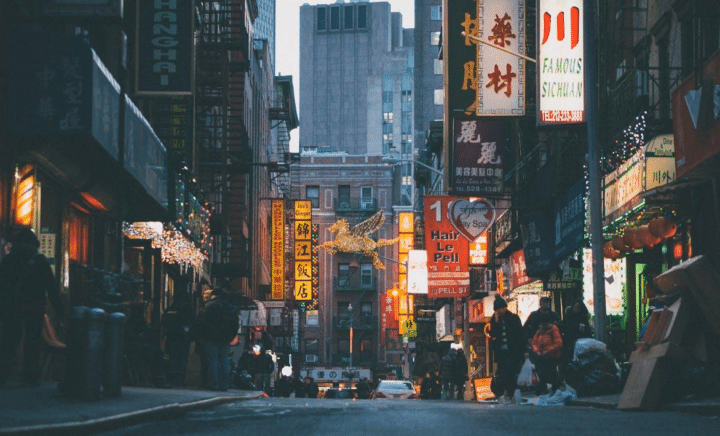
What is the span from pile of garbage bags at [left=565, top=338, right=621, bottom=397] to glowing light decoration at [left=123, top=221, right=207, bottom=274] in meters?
10.3

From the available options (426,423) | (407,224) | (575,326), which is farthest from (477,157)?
(407,224)

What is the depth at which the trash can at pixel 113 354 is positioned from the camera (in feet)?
43.1

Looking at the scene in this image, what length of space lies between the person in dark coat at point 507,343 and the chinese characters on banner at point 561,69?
5007 millimetres

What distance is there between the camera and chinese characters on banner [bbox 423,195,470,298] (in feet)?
129

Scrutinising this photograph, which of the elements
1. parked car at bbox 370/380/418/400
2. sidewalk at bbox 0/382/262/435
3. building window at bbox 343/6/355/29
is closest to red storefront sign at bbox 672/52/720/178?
sidewalk at bbox 0/382/262/435

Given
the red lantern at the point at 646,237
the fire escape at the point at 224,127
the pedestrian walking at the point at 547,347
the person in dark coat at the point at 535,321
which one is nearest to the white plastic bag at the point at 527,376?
the person in dark coat at the point at 535,321

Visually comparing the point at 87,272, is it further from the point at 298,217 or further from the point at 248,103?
the point at 298,217

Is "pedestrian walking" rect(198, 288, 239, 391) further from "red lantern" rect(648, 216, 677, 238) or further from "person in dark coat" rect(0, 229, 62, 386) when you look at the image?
"red lantern" rect(648, 216, 677, 238)

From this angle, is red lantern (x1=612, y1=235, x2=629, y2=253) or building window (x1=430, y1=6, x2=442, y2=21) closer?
red lantern (x1=612, y1=235, x2=629, y2=253)

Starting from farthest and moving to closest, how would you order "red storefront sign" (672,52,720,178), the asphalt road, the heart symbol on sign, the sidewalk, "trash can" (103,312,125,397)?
the heart symbol on sign, "red storefront sign" (672,52,720,178), "trash can" (103,312,125,397), the asphalt road, the sidewalk

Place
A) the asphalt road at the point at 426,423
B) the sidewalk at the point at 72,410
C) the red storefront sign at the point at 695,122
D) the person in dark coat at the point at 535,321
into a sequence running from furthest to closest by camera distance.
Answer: the person in dark coat at the point at 535,321
the red storefront sign at the point at 695,122
the asphalt road at the point at 426,423
the sidewalk at the point at 72,410

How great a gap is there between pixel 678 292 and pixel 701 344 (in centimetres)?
67

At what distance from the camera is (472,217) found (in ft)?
114

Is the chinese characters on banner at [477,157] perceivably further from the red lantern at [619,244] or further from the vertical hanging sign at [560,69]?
the red lantern at [619,244]
